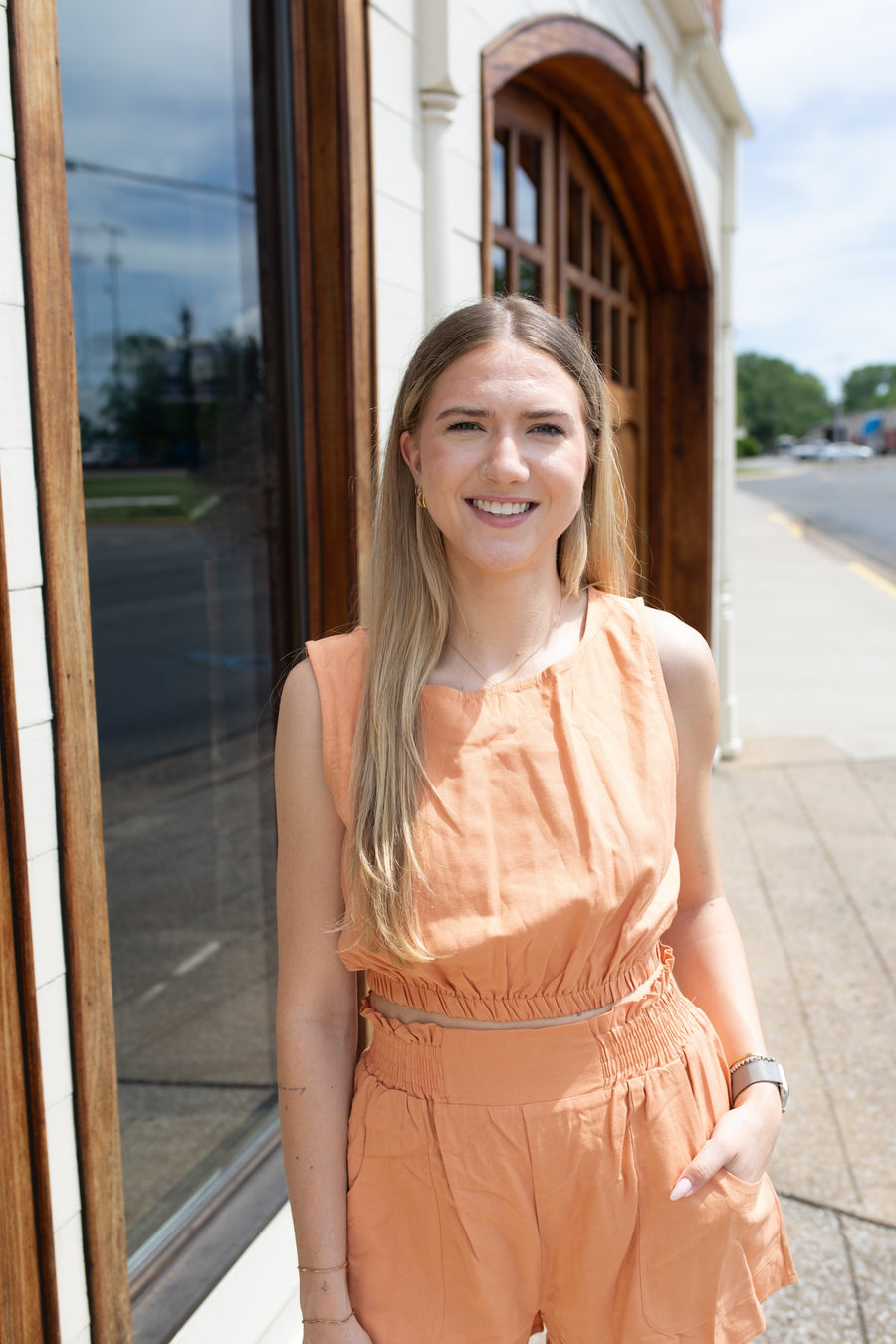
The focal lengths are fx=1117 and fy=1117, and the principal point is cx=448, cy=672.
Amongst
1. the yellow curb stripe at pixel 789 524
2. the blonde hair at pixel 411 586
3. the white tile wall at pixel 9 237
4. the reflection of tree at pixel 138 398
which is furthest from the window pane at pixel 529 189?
the yellow curb stripe at pixel 789 524

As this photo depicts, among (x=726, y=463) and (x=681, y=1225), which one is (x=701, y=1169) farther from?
(x=726, y=463)

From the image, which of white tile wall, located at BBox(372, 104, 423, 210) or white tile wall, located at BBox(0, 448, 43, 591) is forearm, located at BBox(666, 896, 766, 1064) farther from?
white tile wall, located at BBox(372, 104, 423, 210)

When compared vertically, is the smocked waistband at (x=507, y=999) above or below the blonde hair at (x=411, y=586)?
below

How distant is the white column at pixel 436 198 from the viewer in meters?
→ 2.49

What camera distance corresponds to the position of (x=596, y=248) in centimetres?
509

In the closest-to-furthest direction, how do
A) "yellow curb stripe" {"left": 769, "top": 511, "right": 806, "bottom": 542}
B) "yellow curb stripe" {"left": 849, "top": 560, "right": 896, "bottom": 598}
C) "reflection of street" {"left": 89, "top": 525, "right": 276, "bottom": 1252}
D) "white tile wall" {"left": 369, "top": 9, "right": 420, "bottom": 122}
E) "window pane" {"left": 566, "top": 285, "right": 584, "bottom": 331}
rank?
"white tile wall" {"left": 369, "top": 9, "right": 420, "bottom": 122}, "reflection of street" {"left": 89, "top": 525, "right": 276, "bottom": 1252}, "window pane" {"left": 566, "top": 285, "right": 584, "bottom": 331}, "yellow curb stripe" {"left": 849, "top": 560, "right": 896, "bottom": 598}, "yellow curb stripe" {"left": 769, "top": 511, "right": 806, "bottom": 542}

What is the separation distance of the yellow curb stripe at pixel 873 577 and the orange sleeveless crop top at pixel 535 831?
519 inches

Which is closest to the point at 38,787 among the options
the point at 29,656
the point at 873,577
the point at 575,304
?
the point at 29,656

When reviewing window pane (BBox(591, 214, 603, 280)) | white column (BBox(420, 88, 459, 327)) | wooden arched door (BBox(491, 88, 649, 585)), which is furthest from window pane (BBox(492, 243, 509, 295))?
window pane (BBox(591, 214, 603, 280))

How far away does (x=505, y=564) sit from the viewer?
1372 mm

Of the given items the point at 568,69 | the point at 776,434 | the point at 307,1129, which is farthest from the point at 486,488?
the point at 776,434

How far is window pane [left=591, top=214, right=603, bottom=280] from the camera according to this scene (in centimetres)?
505

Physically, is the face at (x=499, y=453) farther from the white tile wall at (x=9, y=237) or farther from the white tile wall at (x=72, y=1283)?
the white tile wall at (x=72, y=1283)

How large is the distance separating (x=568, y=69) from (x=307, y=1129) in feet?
12.1
